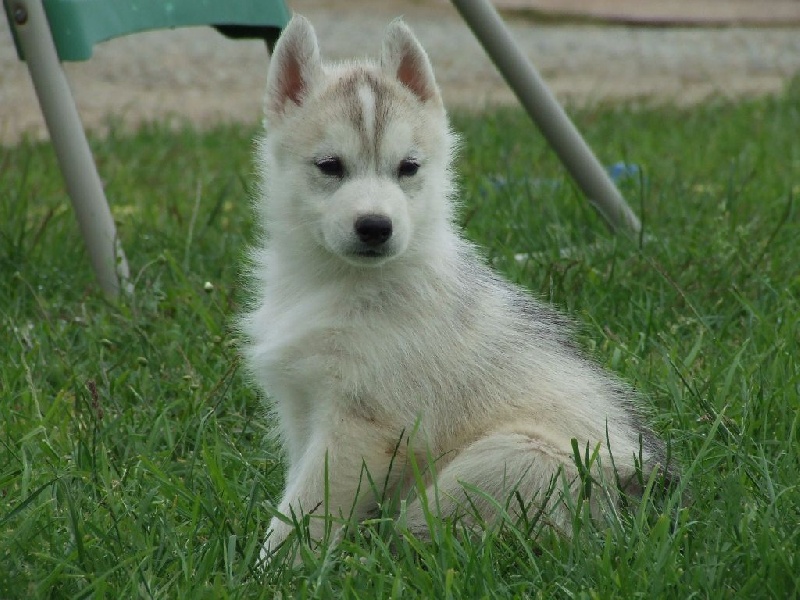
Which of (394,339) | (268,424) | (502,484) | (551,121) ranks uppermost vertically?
(394,339)

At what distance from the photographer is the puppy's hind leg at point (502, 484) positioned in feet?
9.37

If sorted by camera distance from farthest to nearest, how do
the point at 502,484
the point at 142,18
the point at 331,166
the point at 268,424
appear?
1. the point at 142,18
2. the point at 268,424
3. the point at 331,166
4. the point at 502,484

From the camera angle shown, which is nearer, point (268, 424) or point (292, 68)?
point (292, 68)

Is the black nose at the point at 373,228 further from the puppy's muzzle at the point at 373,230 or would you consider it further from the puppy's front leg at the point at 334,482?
the puppy's front leg at the point at 334,482

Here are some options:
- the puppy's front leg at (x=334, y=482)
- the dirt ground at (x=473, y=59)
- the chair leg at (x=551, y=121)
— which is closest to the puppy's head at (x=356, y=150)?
the puppy's front leg at (x=334, y=482)

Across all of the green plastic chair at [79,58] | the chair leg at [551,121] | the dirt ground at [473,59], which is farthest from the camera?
the dirt ground at [473,59]

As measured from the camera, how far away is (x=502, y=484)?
9.44 feet

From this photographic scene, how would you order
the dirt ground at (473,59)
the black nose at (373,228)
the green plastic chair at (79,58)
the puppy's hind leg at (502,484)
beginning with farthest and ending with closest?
the dirt ground at (473,59)
the green plastic chair at (79,58)
the black nose at (373,228)
the puppy's hind leg at (502,484)

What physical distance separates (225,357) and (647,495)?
1714mm

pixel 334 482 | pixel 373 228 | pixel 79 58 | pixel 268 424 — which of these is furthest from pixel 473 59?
pixel 334 482

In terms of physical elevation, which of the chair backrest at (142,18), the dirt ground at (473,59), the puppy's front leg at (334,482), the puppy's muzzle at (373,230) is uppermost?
the chair backrest at (142,18)

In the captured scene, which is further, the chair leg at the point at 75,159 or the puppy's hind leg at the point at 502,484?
the chair leg at the point at 75,159

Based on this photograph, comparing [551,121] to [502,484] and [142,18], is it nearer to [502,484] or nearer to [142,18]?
[142,18]

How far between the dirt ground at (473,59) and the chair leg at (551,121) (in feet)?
11.5
